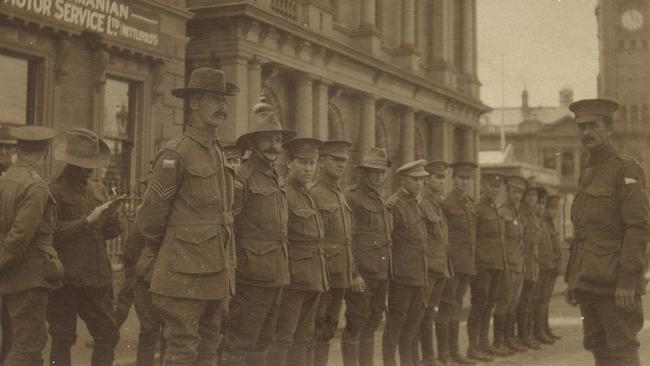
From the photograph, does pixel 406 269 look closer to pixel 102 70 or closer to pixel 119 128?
pixel 102 70

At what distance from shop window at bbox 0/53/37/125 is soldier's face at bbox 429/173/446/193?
6267 millimetres

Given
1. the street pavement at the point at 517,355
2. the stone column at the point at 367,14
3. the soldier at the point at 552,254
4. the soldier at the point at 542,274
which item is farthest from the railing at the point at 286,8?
the street pavement at the point at 517,355

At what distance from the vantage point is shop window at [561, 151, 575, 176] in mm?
84812

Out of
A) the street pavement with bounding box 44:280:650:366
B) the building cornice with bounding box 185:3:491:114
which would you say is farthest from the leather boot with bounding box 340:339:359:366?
the building cornice with bounding box 185:3:491:114

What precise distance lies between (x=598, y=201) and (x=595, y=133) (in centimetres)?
55

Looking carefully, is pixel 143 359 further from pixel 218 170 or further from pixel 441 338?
pixel 441 338

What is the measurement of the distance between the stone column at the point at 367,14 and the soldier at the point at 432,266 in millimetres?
14283

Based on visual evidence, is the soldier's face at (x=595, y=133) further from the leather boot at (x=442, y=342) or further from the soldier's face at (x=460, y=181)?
the soldier's face at (x=460, y=181)

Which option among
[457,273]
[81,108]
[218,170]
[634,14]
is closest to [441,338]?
[457,273]

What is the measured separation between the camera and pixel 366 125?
23047 mm

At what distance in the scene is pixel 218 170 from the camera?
229 inches

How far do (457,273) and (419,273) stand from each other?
1477 millimetres

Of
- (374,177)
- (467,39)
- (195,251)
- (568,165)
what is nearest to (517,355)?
(374,177)

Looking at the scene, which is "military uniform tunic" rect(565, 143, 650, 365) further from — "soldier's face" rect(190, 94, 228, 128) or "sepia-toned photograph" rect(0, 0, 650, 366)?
"soldier's face" rect(190, 94, 228, 128)
